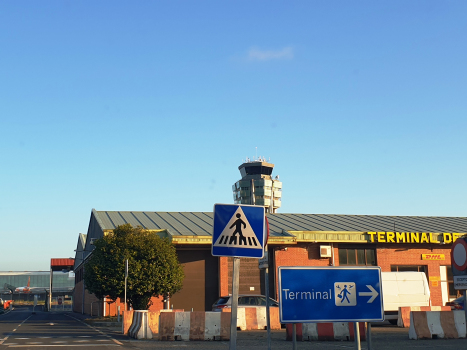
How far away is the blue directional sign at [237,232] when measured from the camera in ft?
22.7

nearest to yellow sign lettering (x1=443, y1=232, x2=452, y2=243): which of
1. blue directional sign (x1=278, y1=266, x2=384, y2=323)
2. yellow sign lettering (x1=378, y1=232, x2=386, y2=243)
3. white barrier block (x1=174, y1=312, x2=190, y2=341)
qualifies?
yellow sign lettering (x1=378, y1=232, x2=386, y2=243)

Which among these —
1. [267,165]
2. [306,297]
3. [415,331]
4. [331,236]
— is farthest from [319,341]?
[267,165]

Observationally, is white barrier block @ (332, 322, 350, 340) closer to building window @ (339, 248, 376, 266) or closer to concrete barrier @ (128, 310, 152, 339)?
concrete barrier @ (128, 310, 152, 339)

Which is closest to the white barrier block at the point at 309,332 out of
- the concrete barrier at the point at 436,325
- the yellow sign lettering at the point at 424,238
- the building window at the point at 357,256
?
the concrete barrier at the point at 436,325

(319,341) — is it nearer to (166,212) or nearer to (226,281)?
(226,281)

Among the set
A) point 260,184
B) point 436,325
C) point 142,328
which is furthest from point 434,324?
point 260,184

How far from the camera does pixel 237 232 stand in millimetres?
6988

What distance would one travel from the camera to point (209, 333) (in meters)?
17.9

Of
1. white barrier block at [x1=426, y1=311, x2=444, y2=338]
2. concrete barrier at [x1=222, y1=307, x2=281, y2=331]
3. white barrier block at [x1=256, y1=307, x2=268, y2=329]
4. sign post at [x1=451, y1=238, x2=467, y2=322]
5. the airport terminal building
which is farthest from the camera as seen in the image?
the airport terminal building

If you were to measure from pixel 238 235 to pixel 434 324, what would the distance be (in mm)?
13920

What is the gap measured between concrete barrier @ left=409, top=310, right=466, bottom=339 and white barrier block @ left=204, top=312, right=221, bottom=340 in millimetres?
6413

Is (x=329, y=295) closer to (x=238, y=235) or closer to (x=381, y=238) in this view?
(x=238, y=235)

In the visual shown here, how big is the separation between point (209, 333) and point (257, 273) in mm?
17246

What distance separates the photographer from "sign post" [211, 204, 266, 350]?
6914 mm
